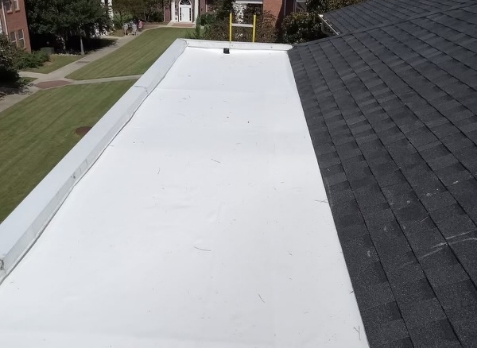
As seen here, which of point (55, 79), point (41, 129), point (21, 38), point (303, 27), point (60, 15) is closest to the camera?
point (41, 129)

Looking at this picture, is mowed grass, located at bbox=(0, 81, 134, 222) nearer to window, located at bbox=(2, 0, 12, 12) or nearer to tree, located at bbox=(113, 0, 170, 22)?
window, located at bbox=(2, 0, 12, 12)

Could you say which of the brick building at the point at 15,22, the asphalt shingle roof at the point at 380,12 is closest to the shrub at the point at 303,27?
the asphalt shingle roof at the point at 380,12

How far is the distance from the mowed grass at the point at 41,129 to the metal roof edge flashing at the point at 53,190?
24.0ft

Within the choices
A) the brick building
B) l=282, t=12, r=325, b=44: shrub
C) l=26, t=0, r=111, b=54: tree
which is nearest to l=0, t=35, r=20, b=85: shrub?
the brick building

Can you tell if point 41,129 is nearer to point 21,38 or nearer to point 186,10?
point 21,38

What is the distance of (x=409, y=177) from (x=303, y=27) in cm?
2001

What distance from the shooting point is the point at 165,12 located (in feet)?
162

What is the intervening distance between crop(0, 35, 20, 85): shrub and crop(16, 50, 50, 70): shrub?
3078 millimetres

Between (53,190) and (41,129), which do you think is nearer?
(53,190)

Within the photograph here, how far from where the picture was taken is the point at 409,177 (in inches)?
176

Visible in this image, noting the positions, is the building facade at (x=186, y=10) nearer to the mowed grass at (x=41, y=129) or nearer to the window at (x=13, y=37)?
the window at (x=13, y=37)

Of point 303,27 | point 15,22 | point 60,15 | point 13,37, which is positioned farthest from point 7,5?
point 303,27

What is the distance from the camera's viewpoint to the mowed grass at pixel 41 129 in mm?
14695

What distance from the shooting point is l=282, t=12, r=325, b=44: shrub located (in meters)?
22.1
